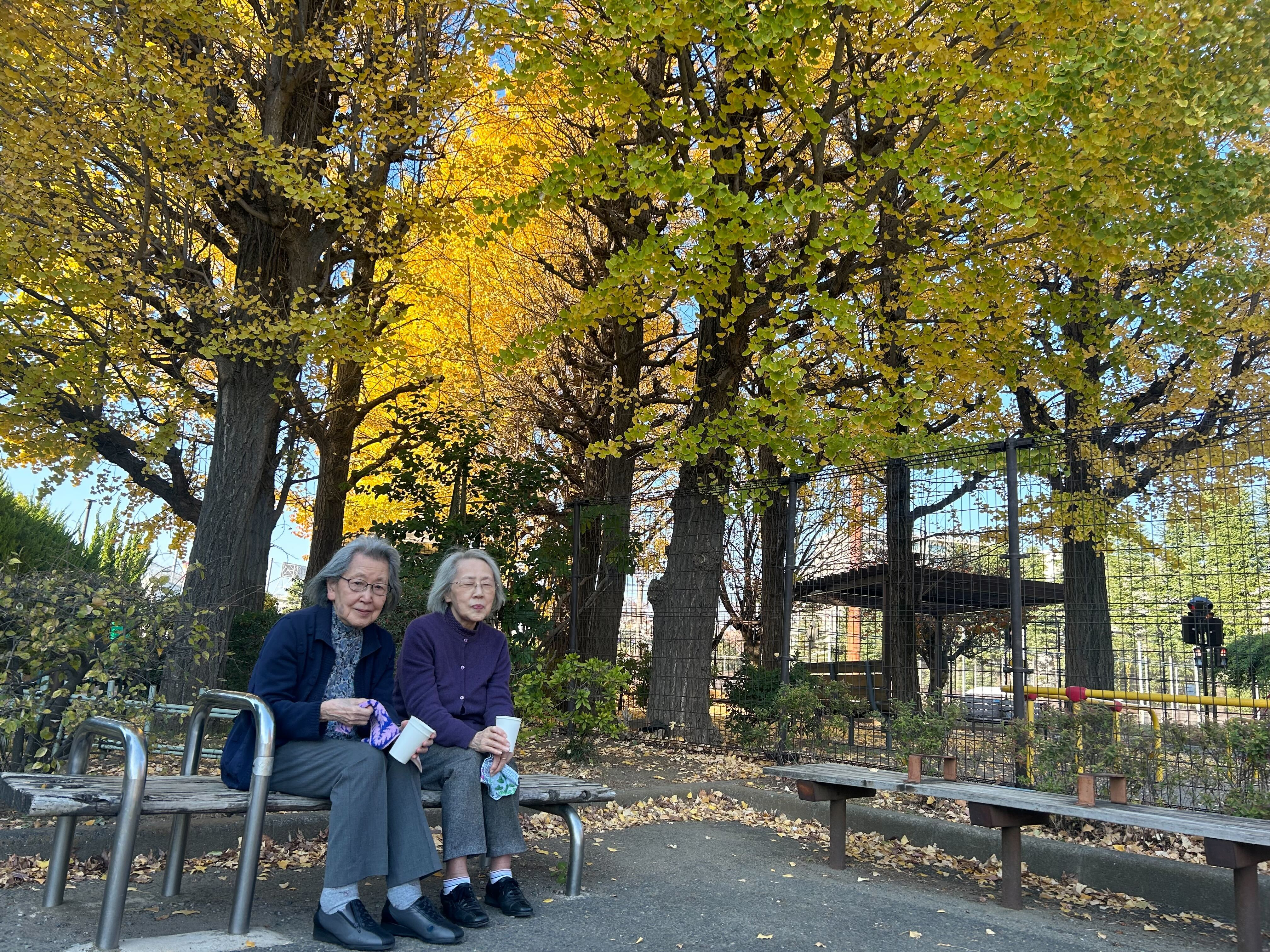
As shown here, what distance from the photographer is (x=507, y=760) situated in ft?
13.9

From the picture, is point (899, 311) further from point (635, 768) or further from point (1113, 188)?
point (635, 768)

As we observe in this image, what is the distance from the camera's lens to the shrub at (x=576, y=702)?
279 inches

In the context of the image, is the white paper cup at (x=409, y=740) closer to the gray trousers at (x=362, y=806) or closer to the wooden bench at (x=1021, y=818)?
the gray trousers at (x=362, y=806)

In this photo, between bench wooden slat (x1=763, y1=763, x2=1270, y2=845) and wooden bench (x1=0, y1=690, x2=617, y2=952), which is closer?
wooden bench (x1=0, y1=690, x2=617, y2=952)

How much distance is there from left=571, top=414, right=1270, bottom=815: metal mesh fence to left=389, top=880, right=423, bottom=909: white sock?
3999 mm

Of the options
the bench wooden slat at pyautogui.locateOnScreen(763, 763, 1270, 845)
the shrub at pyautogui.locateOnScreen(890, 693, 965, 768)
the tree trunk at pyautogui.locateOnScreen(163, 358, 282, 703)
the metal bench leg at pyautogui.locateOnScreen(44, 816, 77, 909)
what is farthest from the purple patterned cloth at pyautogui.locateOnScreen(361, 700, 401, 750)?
the tree trunk at pyautogui.locateOnScreen(163, 358, 282, 703)

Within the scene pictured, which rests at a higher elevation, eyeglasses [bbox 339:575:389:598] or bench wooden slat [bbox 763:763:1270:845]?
eyeglasses [bbox 339:575:389:598]

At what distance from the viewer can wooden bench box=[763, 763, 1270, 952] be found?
385 cm

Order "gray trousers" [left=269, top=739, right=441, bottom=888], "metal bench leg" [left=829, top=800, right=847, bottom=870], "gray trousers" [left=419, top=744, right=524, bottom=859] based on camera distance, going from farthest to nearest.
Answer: "metal bench leg" [left=829, top=800, right=847, bottom=870]
"gray trousers" [left=419, top=744, right=524, bottom=859]
"gray trousers" [left=269, top=739, right=441, bottom=888]

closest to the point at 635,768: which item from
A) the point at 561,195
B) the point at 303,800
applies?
the point at 303,800

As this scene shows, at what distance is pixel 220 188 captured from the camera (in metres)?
9.97

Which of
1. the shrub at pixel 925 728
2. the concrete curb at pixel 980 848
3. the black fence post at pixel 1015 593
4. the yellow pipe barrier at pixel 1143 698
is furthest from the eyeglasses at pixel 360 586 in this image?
the yellow pipe barrier at pixel 1143 698

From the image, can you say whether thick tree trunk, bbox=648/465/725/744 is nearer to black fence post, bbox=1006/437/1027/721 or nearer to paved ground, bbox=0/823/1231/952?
black fence post, bbox=1006/437/1027/721

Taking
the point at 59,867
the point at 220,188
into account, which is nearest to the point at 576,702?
the point at 59,867
